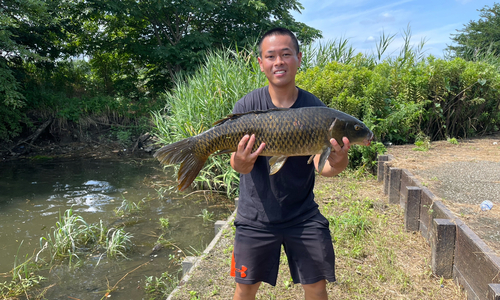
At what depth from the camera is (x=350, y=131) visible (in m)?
2.25

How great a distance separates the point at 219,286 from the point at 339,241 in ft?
5.21

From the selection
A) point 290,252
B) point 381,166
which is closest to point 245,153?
point 290,252

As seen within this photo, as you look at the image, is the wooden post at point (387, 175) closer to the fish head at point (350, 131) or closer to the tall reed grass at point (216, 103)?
the tall reed grass at point (216, 103)

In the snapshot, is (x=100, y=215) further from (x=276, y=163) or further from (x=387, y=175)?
(x=276, y=163)

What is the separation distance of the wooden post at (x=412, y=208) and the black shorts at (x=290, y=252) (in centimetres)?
252

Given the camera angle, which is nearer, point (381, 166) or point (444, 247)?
point (444, 247)

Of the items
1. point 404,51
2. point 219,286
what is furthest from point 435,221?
point 404,51

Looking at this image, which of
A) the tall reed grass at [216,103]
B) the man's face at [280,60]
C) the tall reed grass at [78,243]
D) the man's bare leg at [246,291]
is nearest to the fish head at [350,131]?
the man's face at [280,60]

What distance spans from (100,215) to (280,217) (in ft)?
20.2

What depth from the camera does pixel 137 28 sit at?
18859mm

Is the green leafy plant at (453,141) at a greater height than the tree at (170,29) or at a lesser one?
lesser

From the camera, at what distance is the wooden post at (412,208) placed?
425 cm

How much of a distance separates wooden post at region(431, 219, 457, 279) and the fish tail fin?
245 cm

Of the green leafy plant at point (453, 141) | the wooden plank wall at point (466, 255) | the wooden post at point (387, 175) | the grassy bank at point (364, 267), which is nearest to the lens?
the wooden plank wall at point (466, 255)
